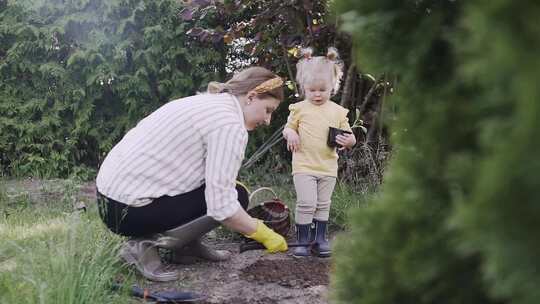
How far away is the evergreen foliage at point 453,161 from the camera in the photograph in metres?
0.74

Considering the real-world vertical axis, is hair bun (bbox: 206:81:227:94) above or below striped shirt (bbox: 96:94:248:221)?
above

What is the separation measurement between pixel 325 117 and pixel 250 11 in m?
2.59

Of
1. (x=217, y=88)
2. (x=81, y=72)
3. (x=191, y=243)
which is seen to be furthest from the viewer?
(x=81, y=72)

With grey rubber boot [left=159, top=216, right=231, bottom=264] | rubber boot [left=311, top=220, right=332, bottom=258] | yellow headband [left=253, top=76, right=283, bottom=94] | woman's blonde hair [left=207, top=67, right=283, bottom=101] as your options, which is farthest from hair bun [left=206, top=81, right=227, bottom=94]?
rubber boot [left=311, top=220, right=332, bottom=258]

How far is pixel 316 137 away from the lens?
369cm

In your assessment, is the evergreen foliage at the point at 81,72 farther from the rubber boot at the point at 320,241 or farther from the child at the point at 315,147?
the rubber boot at the point at 320,241

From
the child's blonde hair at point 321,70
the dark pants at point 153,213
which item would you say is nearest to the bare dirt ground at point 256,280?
the dark pants at point 153,213

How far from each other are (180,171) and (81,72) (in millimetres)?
3783

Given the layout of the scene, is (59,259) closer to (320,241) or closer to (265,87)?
(265,87)

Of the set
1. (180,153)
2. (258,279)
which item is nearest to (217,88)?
(180,153)

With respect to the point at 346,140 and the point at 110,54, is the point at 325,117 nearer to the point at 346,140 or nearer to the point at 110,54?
the point at 346,140

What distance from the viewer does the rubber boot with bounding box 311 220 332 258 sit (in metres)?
3.58

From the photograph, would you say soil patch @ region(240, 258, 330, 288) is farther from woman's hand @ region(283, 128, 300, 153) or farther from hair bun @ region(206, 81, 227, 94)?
hair bun @ region(206, 81, 227, 94)

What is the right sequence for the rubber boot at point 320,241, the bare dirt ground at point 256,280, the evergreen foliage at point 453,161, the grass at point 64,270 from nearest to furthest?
the evergreen foliage at point 453,161 → the grass at point 64,270 → the bare dirt ground at point 256,280 → the rubber boot at point 320,241
